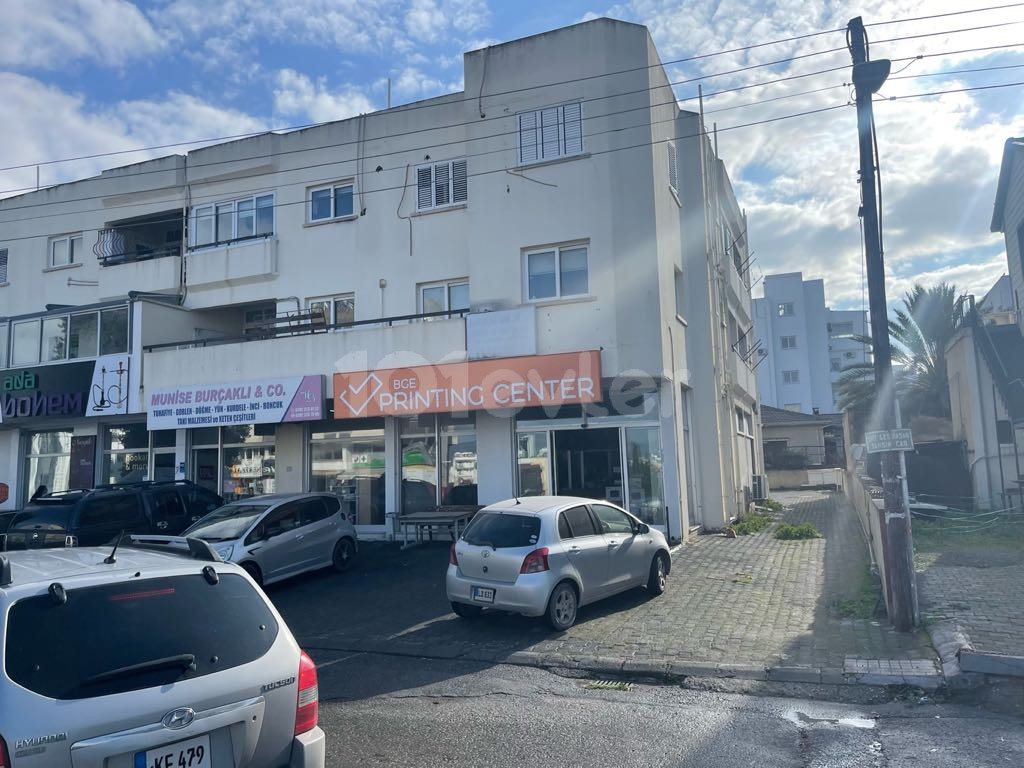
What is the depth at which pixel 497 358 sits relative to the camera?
15.0 meters

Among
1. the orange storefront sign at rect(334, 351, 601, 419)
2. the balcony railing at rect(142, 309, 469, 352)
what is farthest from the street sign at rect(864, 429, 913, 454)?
the balcony railing at rect(142, 309, 469, 352)

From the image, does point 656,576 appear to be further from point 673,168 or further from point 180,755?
point 673,168

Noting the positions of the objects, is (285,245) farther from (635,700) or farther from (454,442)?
(635,700)

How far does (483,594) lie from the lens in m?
9.04

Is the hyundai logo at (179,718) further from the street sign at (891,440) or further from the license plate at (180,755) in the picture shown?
the street sign at (891,440)

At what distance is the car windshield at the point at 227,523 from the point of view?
39.1 feet

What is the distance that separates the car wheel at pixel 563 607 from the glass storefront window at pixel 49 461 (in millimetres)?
17576

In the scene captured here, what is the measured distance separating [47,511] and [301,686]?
1172 centimetres

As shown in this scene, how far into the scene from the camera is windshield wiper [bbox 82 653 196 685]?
3.22 metres

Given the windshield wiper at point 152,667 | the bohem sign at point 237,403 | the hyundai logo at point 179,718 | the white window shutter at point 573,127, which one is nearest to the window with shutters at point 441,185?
the white window shutter at point 573,127

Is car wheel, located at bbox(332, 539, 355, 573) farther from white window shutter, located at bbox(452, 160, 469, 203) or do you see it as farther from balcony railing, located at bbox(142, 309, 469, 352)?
white window shutter, located at bbox(452, 160, 469, 203)

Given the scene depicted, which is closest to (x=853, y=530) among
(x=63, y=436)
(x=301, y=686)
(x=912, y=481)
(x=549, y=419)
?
(x=912, y=481)

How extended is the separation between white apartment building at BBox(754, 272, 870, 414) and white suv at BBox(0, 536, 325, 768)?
208ft

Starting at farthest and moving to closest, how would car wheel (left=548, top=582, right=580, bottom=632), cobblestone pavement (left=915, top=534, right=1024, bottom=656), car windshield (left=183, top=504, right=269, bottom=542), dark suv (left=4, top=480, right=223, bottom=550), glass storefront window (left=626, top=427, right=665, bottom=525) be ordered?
glass storefront window (left=626, top=427, right=665, bottom=525) < dark suv (left=4, top=480, right=223, bottom=550) < car windshield (left=183, top=504, right=269, bottom=542) < car wheel (left=548, top=582, right=580, bottom=632) < cobblestone pavement (left=915, top=534, right=1024, bottom=656)
